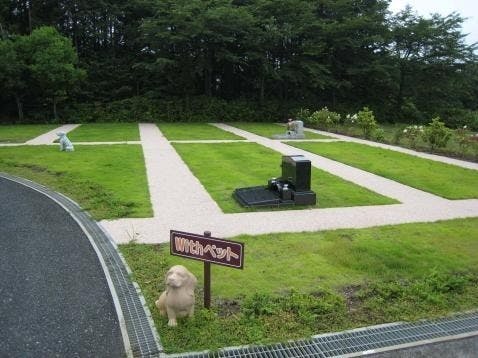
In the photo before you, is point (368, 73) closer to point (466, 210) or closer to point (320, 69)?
point (320, 69)

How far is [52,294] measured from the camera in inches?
160

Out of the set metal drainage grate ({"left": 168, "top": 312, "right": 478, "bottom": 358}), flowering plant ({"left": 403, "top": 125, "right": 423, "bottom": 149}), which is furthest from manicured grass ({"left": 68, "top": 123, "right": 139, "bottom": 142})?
metal drainage grate ({"left": 168, "top": 312, "right": 478, "bottom": 358})

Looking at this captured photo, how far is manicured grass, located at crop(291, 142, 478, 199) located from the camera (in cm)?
866

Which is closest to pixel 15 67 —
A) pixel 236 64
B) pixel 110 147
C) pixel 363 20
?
pixel 110 147

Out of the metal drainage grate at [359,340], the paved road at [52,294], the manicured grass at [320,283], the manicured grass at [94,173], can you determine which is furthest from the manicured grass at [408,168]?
the paved road at [52,294]

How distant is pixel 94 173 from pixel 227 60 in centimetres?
1810

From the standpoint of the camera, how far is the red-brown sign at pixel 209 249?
337cm

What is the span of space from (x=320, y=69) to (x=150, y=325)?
23.7 meters

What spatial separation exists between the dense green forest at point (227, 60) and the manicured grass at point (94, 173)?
9.86 meters

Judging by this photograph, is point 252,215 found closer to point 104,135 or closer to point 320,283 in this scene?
point 320,283

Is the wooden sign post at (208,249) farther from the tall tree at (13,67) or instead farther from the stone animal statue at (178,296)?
the tall tree at (13,67)

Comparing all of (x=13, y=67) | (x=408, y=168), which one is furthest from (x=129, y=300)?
(x=13, y=67)

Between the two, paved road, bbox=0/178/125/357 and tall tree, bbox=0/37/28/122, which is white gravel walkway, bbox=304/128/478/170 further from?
tall tree, bbox=0/37/28/122

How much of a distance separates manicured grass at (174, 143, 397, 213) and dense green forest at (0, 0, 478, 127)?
37.4 feet
